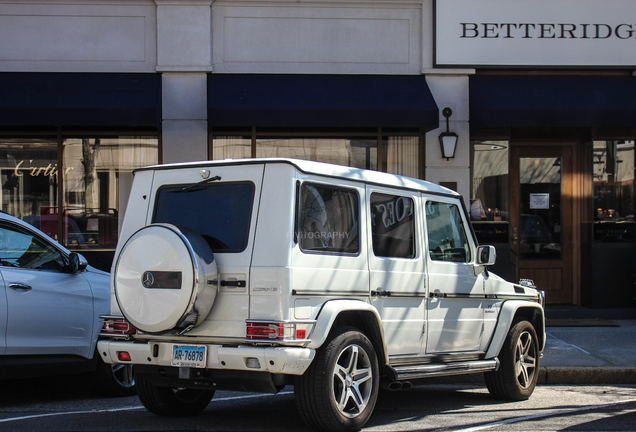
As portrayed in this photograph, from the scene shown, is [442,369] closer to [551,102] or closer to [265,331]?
[265,331]

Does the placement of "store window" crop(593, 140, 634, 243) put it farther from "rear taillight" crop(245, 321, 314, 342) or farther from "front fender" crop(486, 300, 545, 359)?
"rear taillight" crop(245, 321, 314, 342)

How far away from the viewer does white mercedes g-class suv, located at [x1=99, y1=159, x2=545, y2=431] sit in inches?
188

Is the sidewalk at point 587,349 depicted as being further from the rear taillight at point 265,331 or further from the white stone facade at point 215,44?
the rear taillight at point 265,331

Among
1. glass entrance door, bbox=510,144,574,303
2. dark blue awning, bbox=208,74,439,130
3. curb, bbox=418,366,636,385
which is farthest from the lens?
glass entrance door, bbox=510,144,574,303

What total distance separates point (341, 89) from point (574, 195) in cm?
468

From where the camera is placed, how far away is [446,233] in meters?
6.45

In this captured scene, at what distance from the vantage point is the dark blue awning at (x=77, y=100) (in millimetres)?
10469

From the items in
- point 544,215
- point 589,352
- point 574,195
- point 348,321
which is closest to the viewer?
point 348,321

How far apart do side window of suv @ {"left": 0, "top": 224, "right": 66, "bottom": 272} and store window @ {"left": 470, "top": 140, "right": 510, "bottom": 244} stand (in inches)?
288

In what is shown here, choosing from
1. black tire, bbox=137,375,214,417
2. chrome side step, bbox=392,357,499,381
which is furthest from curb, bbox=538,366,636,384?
black tire, bbox=137,375,214,417

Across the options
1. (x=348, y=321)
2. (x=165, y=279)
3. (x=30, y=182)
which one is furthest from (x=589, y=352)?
(x=30, y=182)

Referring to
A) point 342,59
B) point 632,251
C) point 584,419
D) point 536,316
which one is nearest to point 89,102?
point 342,59

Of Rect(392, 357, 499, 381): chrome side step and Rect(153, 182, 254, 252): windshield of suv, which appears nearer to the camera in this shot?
Rect(153, 182, 254, 252): windshield of suv

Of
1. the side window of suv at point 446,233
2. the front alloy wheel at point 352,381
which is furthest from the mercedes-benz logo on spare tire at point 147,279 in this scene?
the side window of suv at point 446,233
